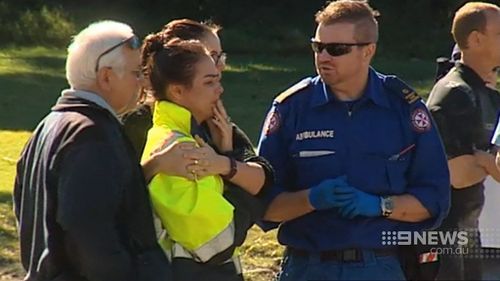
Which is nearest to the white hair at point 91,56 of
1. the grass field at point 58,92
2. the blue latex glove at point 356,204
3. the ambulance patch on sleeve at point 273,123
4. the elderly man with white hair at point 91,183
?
the elderly man with white hair at point 91,183

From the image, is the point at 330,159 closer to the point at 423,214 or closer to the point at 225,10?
the point at 423,214

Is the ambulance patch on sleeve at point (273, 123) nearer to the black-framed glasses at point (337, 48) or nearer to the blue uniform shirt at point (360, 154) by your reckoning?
the blue uniform shirt at point (360, 154)

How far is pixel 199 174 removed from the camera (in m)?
3.74

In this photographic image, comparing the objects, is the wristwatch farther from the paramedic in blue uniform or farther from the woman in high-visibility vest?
the woman in high-visibility vest

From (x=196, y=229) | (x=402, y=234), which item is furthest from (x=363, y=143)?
(x=196, y=229)

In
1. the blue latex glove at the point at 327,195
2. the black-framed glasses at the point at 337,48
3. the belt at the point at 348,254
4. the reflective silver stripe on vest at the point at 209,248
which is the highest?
the black-framed glasses at the point at 337,48

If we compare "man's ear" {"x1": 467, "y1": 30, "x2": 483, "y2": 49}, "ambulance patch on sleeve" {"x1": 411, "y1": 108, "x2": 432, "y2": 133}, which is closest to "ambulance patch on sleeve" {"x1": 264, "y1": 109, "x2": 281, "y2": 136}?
"ambulance patch on sleeve" {"x1": 411, "y1": 108, "x2": 432, "y2": 133}

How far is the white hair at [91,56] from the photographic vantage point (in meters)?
3.62

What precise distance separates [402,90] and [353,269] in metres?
0.67

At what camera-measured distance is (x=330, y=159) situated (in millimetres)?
4082

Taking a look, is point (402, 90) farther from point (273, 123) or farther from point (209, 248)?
point (209, 248)

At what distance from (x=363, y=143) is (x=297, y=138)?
0.25 meters

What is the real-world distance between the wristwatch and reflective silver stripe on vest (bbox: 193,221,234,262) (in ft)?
1.84

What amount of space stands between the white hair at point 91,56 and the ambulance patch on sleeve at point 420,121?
3.54 feet
